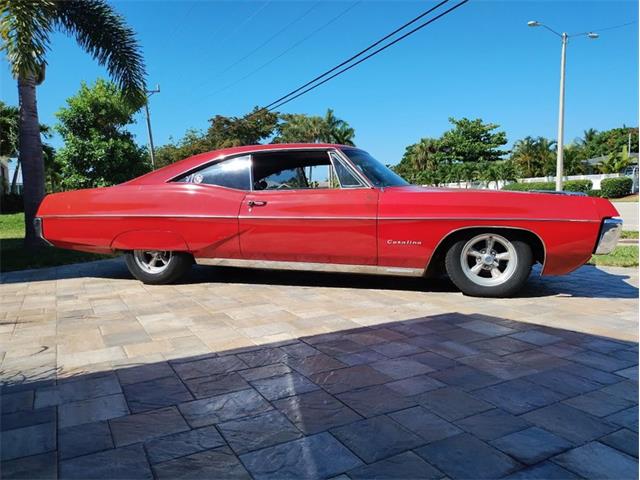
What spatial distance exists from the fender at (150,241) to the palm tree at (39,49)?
4.19 metres

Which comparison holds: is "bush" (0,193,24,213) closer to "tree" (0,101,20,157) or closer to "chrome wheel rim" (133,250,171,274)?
"tree" (0,101,20,157)

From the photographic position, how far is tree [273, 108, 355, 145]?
168ft

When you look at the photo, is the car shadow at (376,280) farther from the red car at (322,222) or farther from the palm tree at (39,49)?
the palm tree at (39,49)

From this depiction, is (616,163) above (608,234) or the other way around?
above

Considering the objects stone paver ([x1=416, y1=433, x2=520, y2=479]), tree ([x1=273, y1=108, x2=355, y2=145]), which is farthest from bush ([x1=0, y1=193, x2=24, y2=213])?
stone paver ([x1=416, y1=433, x2=520, y2=479])

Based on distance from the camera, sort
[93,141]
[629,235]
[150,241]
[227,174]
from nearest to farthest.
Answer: [227,174] → [150,241] → [629,235] → [93,141]

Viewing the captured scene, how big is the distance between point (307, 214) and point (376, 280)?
1343mm

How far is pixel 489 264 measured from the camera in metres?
4.71

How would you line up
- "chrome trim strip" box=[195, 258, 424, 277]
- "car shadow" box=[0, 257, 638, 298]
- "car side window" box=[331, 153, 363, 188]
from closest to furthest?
"chrome trim strip" box=[195, 258, 424, 277] < "car side window" box=[331, 153, 363, 188] < "car shadow" box=[0, 257, 638, 298]

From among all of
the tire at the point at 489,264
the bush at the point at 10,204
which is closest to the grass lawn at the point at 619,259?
the tire at the point at 489,264

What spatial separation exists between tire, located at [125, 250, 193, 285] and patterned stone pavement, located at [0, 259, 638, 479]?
0.75 metres

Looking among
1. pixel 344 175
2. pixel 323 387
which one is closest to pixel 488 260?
pixel 344 175

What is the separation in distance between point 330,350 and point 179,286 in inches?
114

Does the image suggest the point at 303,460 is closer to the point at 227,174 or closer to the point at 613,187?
the point at 227,174
